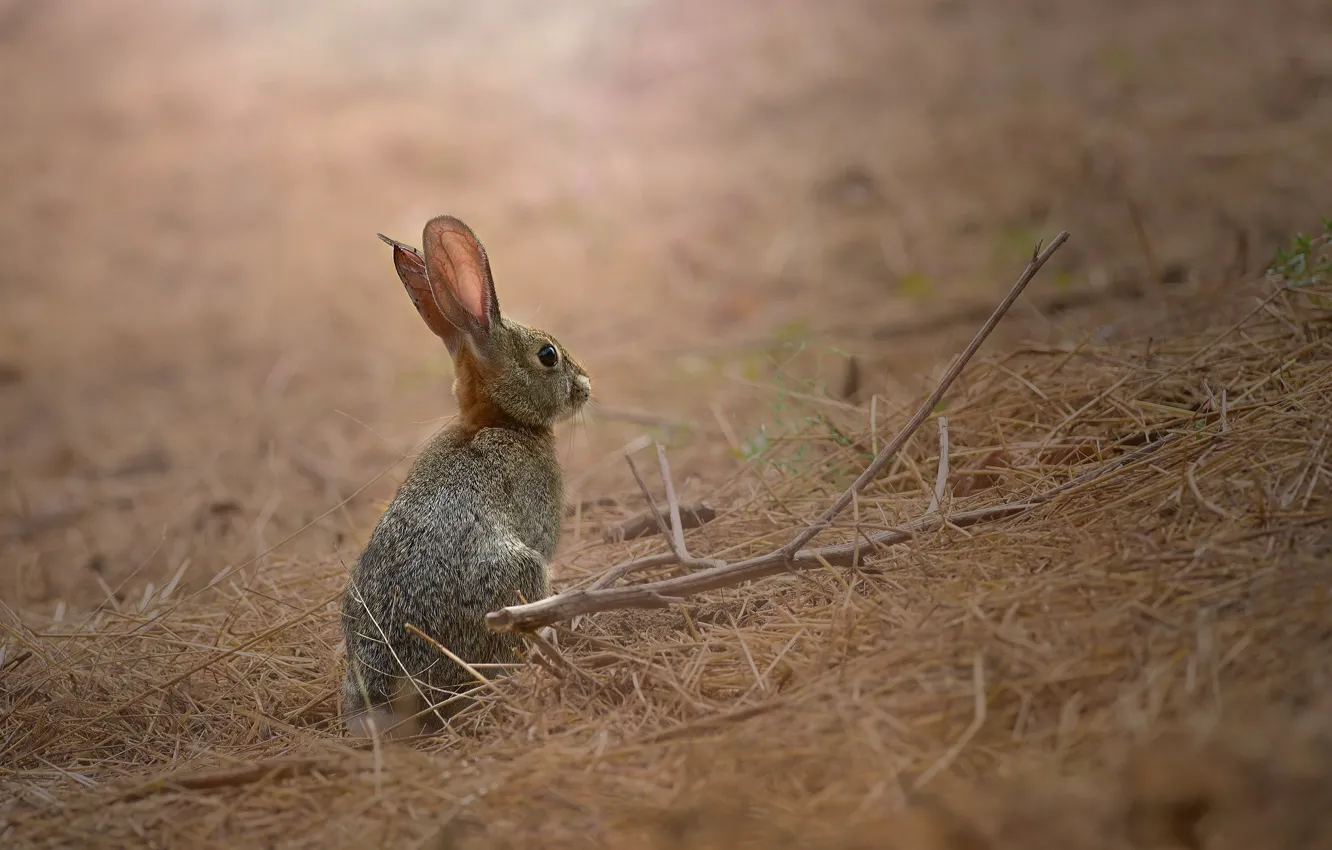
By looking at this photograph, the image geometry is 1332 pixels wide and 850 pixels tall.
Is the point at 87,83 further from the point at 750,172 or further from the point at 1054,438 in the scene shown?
the point at 1054,438

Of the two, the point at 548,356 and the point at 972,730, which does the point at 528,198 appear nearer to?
the point at 548,356

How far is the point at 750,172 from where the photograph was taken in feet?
29.5

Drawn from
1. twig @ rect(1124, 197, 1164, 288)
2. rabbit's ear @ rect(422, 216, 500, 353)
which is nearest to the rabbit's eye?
rabbit's ear @ rect(422, 216, 500, 353)

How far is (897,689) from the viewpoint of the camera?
2.31 m

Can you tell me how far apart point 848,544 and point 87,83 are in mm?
11648

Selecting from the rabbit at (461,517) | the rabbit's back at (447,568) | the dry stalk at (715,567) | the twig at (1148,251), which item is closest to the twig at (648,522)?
the rabbit at (461,517)

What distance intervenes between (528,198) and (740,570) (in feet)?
22.3

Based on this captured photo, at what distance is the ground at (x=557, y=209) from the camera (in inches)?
230

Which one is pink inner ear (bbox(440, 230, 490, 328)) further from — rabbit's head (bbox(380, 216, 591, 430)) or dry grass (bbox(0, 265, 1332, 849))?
dry grass (bbox(0, 265, 1332, 849))

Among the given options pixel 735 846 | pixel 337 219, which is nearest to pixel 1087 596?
pixel 735 846

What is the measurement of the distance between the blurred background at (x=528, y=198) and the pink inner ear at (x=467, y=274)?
4.85 feet

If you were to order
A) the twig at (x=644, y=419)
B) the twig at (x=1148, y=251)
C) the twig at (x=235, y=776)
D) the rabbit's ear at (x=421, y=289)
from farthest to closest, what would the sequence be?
the twig at (x=644, y=419), the twig at (x=1148, y=251), the rabbit's ear at (x=421, y=289), the twig at (x=235, y=776)

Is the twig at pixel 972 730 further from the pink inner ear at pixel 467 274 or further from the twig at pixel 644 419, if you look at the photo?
the twig at pixel 644 419

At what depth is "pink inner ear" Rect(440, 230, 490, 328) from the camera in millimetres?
3445
